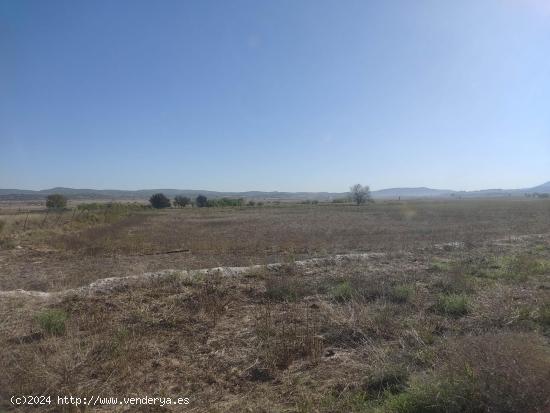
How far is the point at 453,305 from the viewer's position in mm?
7184

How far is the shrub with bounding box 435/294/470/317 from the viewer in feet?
23.4

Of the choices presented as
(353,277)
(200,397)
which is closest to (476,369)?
(200,397)

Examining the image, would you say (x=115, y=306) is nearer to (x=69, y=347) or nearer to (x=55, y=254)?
(x=69, y=347)

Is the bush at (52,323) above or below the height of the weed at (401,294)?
below

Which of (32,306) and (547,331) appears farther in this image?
(32,306)

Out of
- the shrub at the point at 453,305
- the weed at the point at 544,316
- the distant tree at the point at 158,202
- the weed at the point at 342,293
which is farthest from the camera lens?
the distant tree at the point at 158,202

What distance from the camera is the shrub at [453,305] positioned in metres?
7.12

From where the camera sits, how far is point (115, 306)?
8.05 m

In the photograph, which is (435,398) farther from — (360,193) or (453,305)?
(360,193)

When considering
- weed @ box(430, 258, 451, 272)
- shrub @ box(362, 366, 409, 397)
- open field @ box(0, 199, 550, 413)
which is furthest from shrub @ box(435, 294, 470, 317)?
weed @ box(430, 258, 451, 272)

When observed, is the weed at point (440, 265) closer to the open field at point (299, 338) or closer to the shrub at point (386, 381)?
the open field at point (299, 338)

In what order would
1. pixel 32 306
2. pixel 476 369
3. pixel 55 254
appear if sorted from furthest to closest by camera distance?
pixel 55 254 → pixel 32 306 → pixel 476 369

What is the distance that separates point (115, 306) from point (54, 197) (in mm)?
88945

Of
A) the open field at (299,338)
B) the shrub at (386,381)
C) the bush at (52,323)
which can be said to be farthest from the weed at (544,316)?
the bush at (52,323)
